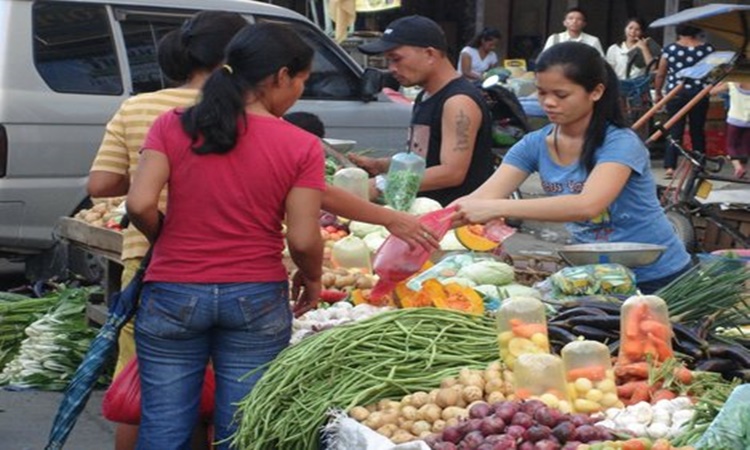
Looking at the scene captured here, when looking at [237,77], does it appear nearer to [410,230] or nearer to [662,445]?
[410,230]

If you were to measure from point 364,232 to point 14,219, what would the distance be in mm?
3131

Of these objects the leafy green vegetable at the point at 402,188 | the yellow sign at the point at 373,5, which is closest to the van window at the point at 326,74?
the leafy green vegetable at the point at 402,188

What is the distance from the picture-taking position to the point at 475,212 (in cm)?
516

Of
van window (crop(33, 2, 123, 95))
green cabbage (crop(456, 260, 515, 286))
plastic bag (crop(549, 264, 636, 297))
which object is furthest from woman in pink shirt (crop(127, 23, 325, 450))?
van window (crop(33, 2, 123, 95))

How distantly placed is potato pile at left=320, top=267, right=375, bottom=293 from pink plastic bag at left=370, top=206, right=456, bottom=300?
0.57 metres

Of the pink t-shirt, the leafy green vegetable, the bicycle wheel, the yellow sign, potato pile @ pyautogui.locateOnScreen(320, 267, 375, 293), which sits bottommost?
the bicycle wheel

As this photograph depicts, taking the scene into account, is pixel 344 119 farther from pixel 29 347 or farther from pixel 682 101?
pixel 682 101

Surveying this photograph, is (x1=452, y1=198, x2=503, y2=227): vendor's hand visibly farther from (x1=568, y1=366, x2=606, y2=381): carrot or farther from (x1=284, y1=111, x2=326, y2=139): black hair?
(x1=284, y1=111, x2=326, y2=139): black hair

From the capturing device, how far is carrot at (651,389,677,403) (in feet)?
13.6

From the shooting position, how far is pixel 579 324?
4.68m

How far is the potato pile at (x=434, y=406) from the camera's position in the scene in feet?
13.5

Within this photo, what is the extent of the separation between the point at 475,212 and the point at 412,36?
1.76 metres

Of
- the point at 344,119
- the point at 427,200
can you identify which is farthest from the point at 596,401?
the point at 344,119

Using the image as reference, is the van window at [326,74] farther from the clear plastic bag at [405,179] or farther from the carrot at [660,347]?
the carrot at [660,347]
